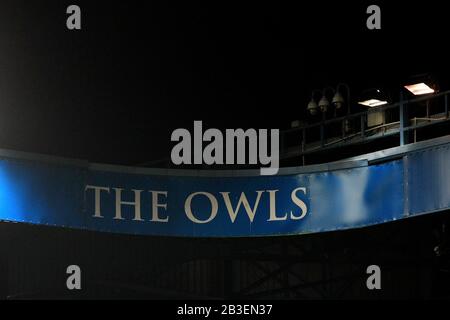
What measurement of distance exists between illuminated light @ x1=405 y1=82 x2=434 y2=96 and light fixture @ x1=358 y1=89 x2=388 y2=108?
187cm

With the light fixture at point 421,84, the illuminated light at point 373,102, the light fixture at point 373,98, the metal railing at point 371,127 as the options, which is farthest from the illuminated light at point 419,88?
the illuminated light at point 373,102

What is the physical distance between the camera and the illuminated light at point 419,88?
13492mm

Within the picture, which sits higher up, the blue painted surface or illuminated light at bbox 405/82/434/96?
illuminated light at bbox 405/82/434/96

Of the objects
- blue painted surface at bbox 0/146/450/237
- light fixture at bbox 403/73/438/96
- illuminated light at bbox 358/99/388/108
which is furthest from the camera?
illuminated light at bbox 358/99/388/108

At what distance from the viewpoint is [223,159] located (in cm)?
1698

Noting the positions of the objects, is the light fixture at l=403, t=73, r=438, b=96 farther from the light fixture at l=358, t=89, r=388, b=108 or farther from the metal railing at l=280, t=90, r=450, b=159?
the light fixture at l=358, t=89, r=388, b=108

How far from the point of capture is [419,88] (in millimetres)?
13594

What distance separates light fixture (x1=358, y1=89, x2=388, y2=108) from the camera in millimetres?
15664

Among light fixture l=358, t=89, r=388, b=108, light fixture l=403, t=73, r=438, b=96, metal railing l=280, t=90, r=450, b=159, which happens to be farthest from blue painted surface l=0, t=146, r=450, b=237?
light fixture l=358, t=89, r=388, b=108

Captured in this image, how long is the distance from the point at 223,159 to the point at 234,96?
3.91 meters

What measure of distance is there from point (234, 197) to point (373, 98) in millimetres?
3891

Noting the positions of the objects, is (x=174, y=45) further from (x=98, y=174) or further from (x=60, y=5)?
(x=98, y=174)

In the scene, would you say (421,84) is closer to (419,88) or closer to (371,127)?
(419,88)

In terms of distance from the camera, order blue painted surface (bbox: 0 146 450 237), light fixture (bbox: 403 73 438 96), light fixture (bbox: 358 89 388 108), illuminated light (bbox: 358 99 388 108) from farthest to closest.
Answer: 1. illuminated light (bbox: 358 99 388 108)
2. light fixture (bbox: 358 89 388 108)
3. light fixture (bbox: 403 73 438 96)
4. blue painted surface (bbox: 0 146 450 237)
